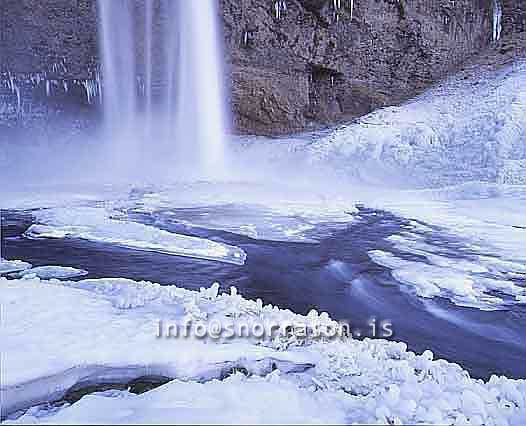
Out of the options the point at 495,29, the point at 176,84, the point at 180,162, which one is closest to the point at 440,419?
the point at 180,162

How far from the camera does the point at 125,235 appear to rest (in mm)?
5105

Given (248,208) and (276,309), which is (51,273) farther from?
(248,208)

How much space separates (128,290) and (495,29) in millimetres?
15495

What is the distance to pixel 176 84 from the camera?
1380 centimetres

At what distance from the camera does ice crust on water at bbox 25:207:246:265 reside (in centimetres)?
467

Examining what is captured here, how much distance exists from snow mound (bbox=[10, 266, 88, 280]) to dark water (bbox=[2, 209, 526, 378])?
0.45 feet

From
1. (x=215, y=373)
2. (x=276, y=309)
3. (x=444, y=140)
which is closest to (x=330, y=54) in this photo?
(x=444, y=140)

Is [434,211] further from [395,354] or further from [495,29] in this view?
[495,29]

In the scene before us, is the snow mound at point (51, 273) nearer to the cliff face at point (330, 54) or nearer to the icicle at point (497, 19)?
the cliff face at point (330, 54)

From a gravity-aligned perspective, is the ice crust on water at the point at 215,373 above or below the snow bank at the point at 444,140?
below

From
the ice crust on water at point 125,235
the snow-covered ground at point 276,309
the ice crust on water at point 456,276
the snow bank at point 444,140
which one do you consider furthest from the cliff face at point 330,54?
the ice crust on water at point 456,276

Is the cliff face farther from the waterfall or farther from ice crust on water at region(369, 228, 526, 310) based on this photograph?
ice crust on water at region(369, 228, 526, 310)

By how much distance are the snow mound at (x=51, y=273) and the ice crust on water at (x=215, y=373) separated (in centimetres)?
83

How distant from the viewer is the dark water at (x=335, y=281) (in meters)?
2.94
